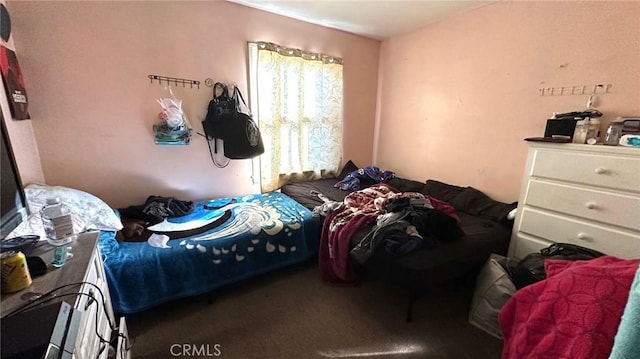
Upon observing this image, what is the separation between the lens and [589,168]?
1500 mm

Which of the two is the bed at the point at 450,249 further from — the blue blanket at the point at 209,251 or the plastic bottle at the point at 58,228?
the plastic bottle at the point at 58,228

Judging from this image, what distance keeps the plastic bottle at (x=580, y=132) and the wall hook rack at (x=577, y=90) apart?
32 centimetres

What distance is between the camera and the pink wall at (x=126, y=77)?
1.82 metres

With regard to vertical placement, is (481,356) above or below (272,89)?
below

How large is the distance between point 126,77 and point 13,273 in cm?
176

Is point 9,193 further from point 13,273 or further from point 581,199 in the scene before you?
→ point 581,199

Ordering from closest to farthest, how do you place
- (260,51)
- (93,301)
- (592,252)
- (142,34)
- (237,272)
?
(93,301) < (592,252) < (237,272) < (142,34) < (260,51)

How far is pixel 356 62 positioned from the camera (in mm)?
3229

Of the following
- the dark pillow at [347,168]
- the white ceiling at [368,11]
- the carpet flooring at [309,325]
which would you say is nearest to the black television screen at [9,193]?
the carpet flooring at [309,325]

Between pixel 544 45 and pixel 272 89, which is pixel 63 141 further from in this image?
pixel 544 45

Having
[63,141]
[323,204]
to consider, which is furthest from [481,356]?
[63,141]

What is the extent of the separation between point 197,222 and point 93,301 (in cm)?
117

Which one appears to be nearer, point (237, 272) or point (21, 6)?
point (21, 6)
